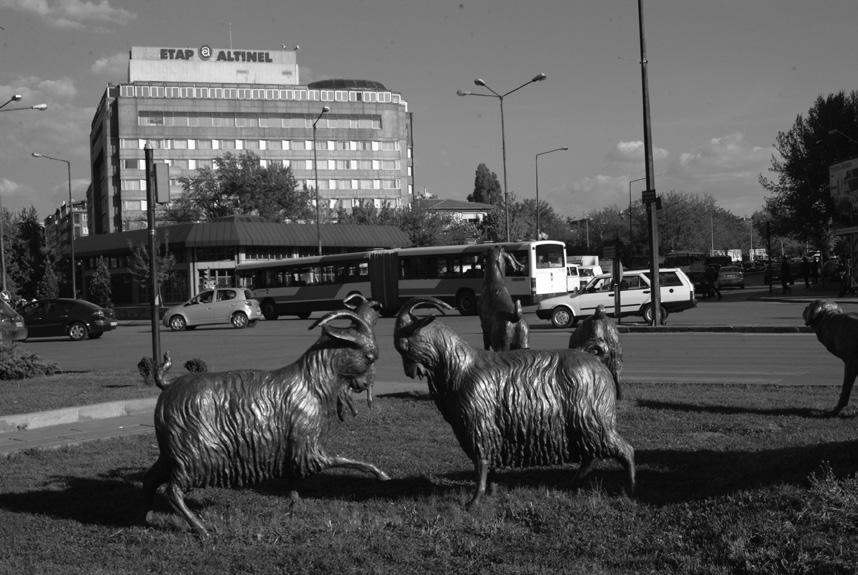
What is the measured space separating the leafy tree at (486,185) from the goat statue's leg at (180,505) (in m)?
120

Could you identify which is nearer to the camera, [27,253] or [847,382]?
[847,382]

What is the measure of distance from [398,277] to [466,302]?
377 cm

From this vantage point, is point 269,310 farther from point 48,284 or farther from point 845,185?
point 845,185

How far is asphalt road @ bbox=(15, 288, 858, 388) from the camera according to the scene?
14.4 meters

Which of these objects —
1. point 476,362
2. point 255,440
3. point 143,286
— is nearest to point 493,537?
point 476,362

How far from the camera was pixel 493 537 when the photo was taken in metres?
5.62

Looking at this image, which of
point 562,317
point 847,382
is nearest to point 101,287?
point 562,317

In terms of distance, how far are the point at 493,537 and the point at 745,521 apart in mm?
1489

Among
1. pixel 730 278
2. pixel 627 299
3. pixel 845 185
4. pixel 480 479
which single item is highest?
pixel 845 185

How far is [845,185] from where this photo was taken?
44.2 metres

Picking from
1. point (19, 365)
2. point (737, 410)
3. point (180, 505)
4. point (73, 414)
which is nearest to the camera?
point (180, 505)

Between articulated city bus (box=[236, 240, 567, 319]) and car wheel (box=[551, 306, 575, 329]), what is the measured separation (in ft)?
21.5

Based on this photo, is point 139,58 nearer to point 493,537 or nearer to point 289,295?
point 289,295

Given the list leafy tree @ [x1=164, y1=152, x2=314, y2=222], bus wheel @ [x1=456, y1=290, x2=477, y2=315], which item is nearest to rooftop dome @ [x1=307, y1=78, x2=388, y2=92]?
leafy tree @ [x1=164, y1=152, x2=314, y2=222]
